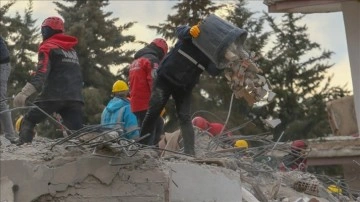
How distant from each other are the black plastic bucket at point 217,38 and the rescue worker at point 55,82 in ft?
4.70

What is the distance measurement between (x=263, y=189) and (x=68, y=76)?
2.28m

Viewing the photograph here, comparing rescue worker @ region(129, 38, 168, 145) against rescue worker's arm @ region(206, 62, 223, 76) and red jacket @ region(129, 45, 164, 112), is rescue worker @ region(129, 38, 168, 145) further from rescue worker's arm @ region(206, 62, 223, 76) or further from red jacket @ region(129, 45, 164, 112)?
rescue worker's arm @ region(206, 62, 223, 76)

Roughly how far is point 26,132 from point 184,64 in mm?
1624

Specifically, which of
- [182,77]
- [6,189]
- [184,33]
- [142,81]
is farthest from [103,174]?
[142,81]

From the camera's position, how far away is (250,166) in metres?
9.97

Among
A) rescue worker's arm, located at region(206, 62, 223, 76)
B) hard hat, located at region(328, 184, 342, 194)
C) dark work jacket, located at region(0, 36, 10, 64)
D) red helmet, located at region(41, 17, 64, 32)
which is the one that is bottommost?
hard hat, located at region(328, 184, 342, 194)

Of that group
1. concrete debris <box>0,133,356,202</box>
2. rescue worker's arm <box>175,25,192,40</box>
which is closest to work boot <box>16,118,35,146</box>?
concrete debris <box>0,133,356,202</box>

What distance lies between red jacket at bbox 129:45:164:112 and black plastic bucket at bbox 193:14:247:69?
1719 mm

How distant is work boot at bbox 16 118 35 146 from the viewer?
890cm

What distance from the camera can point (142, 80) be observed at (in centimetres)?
1050

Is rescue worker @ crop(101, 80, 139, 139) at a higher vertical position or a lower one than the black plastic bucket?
lower

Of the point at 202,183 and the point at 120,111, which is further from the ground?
the point at 120,111

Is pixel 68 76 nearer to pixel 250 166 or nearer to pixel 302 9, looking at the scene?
pixel 250 166

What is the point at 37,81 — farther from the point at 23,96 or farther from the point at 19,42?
the point at 19,42
